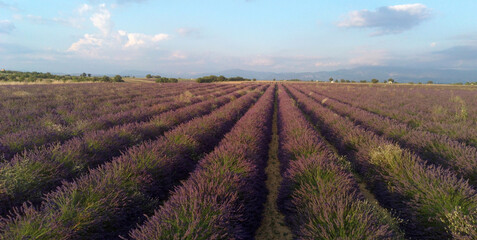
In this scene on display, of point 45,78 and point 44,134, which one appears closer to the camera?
point 44,134

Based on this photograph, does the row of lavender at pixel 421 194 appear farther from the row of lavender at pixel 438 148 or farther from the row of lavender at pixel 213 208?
the row of lavender at pixel 213 208

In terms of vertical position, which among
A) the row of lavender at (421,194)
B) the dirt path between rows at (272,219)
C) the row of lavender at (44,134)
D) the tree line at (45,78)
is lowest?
the dirt path between rows at (272,219)

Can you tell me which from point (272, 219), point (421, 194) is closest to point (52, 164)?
point (272, 219)

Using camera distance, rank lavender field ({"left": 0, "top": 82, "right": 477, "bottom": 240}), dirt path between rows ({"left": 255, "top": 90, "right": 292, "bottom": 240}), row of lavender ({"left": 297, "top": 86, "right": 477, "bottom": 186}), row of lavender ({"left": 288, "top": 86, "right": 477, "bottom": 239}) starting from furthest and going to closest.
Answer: row of lavender ({"left": 297, "top": 86, "right": 477, "bottom": 186}) < dirt path between rows ({"left": 255, "top": 90, "right": 292, "bottom": 240}) < row of lavender ({"left": 288, "top": 86, "right": 477, "bottom": 239}) < lavender field ({"left": 0, "top": 82, "right": 477, "bottom": 240})

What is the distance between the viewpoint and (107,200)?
2.22m

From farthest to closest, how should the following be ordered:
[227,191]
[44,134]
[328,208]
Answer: [44,134] → [227,191] → [328,208]

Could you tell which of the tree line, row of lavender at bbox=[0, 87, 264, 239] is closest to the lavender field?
row of lavender at bbox=[0, 87, 264, 239]

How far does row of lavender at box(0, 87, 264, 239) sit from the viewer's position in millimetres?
1720

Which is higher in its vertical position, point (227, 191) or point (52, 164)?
point (52, 164)

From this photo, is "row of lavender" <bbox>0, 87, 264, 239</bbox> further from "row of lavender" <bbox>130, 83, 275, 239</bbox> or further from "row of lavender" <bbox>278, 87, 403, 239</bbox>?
"row of lavender" <bbox>278, 87, 403, 239</bbox>

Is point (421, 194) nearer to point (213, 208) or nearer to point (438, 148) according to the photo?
point (438, 148)

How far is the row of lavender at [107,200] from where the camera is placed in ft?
5.64

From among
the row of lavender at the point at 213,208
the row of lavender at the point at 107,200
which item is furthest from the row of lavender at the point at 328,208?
the row of lavender at the point at 107,200

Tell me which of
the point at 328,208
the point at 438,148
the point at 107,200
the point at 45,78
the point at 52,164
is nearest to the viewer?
the point at 328,208
